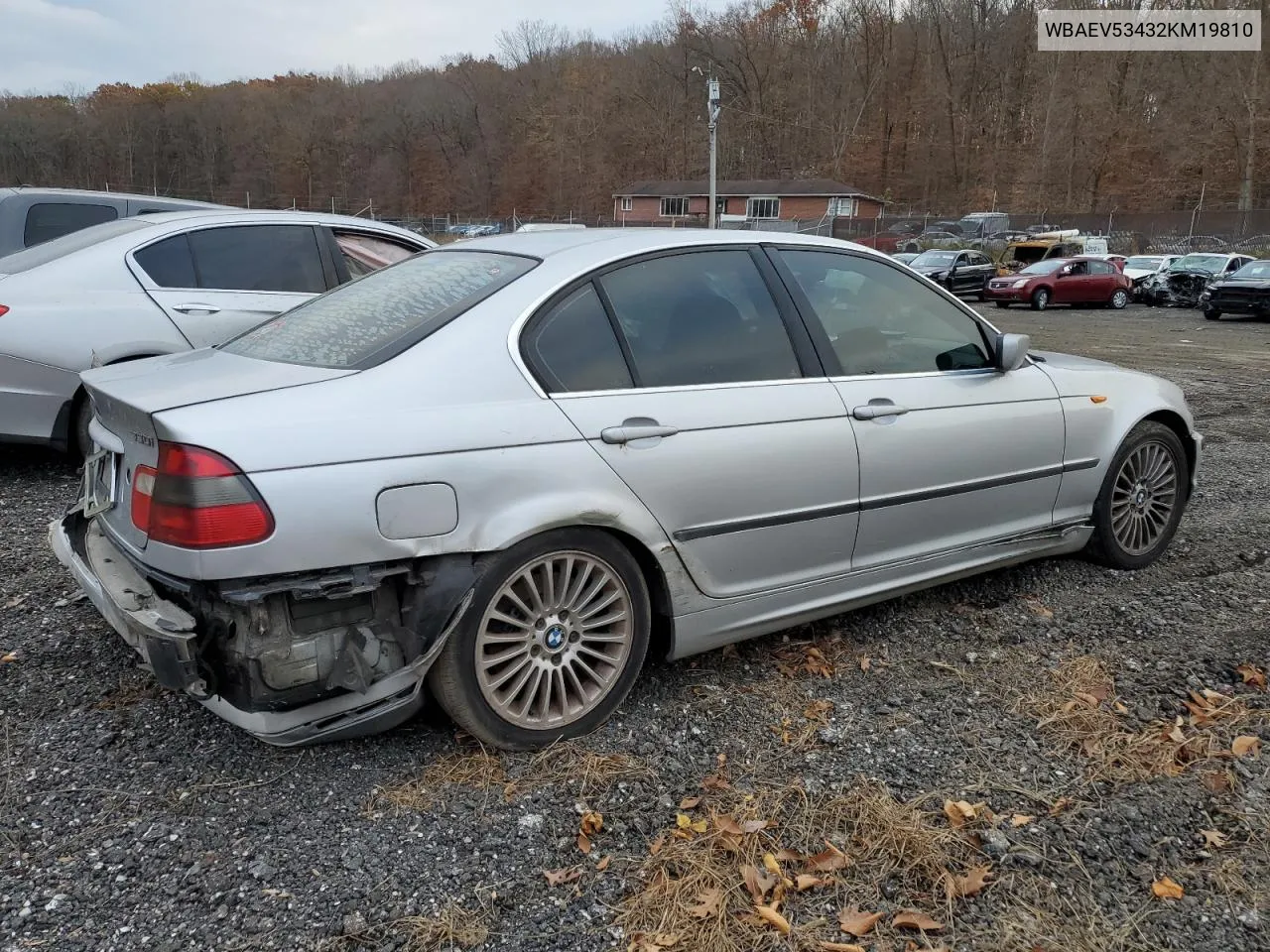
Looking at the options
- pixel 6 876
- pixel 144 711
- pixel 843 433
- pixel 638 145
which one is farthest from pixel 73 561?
pixel 638 145

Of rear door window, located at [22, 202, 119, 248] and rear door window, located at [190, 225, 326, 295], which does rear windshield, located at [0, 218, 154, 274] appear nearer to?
rear door window, located at [190, 225, 326, 295]

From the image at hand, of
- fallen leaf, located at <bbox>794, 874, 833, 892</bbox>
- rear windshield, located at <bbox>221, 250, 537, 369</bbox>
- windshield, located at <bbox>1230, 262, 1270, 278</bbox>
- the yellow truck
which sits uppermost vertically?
the yellow truck

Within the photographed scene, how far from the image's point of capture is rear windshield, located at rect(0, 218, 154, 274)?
517 centimetres

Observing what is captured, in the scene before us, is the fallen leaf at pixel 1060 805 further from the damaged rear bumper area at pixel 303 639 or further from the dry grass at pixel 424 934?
the damaged rear bumper area at pixel 303 639

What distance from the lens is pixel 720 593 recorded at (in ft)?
10.0

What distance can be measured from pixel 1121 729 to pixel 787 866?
4.43 feet

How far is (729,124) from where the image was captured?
79562 millimetres

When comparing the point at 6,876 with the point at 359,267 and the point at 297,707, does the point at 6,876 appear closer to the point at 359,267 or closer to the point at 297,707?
the point at 297,707

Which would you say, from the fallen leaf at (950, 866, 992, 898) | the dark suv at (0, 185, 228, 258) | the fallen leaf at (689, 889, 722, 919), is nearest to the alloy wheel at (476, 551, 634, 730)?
the fallen leaf at (689, 889, 722, 919)

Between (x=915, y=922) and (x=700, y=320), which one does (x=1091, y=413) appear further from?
(x=915, y=922)

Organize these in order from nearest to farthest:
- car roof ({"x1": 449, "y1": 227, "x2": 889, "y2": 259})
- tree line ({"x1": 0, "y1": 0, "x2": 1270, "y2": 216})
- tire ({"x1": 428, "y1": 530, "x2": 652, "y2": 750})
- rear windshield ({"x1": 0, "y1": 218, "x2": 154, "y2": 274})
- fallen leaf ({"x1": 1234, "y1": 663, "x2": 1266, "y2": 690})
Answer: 1. tire ({"x1": 428, "y1": 530, "x2": 652, "y2": 750})
2. car roof ({"x1": 449, "y1": 227, "x2": 889, "y2": 259})
3. fallen leaf ({"x1": 1234, "y1": 663, "x2": 1266, "y2": 690})
4. rear windshield ({"x1": 0, "y1": 218, "x2": 154, "y2": 274})
5. tree line ({"x1": 0, "y1": 0, "x2": 1270, "y2": 216})

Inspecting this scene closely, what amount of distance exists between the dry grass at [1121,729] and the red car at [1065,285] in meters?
23.6

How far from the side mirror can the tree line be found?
190 ft

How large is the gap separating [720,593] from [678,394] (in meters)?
0.67
